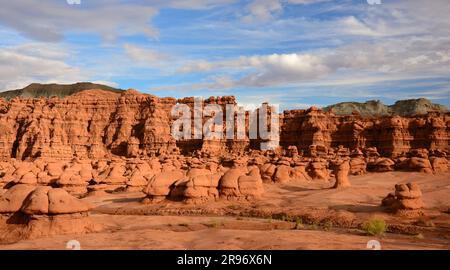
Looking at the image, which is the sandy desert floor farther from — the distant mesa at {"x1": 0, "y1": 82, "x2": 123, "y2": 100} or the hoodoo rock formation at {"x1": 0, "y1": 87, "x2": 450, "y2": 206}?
the distant mesa at {"x1": 0, "y1": 82, "x2": 123, "y2": 100}

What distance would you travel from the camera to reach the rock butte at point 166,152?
26891mm

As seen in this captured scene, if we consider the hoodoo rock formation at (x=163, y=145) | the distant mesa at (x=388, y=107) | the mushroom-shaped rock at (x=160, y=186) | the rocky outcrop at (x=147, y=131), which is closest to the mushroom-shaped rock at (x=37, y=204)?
the mushroom-shaped rock at (x=160, y=186)

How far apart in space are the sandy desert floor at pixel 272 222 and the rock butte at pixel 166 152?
1507 millimetres

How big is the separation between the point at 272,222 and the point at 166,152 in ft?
167

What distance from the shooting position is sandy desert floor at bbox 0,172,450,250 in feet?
43.4

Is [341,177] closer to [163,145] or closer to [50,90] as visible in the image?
[163,145]

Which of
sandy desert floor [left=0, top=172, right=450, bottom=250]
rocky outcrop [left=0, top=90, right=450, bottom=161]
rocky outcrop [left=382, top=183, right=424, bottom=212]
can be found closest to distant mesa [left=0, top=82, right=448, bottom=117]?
rocky outcrop [left=0, top=90, right=450, bottom=161]

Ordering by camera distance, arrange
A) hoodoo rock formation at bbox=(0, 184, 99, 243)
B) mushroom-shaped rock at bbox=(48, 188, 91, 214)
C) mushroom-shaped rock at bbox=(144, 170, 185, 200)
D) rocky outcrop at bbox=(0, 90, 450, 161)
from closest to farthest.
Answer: hoodoo rock formation at bbox=(0, 184, 99, 243) → mushroom-shaped rock at bbox=(48, 188, 91, 214) → mushroom-shaped rock at bbox=(144, 170, 185, 200) → rocky outcrop at bbox=(0, 90, 450, 161)

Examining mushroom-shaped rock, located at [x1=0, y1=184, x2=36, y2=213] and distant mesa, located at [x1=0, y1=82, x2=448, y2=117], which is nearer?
mushroom-shaped rock, located at [x1=0, y1=184, x2=36, y2=213]

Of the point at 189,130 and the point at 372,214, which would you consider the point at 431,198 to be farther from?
the point at 189,130

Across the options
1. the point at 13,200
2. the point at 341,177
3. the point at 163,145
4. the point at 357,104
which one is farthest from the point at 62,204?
the point at 357,104

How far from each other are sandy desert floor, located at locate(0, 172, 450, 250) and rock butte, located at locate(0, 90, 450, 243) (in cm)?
151

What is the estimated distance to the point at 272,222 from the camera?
20438 mm

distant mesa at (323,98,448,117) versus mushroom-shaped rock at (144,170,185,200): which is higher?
distant mesa at (323,98,448,117)
